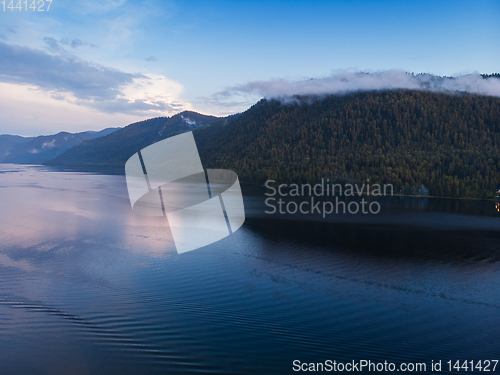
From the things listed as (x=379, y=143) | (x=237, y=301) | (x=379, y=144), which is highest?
(x=379, y=143)

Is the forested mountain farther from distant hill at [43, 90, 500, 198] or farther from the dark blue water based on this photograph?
the dark blue water

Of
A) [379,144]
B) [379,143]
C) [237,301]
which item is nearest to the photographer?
[237,301]

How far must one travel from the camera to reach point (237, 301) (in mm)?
12148

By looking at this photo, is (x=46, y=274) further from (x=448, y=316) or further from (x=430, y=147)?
(x=430, y=147)

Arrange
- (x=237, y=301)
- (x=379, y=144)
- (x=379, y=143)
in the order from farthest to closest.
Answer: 1. (x=379, y=143)
2. (x=379, y=144)
3. (x=237, y=301)

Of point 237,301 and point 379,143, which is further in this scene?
point 379,143

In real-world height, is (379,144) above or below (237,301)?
above

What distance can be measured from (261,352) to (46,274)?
1090 centimetres

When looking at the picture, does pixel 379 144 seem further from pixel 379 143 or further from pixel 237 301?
pixel 237 301

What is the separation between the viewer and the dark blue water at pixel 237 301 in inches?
345

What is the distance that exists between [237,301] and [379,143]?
86.2m

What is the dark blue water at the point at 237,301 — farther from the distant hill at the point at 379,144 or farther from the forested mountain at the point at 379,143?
the forested mountain at the point at 379,143

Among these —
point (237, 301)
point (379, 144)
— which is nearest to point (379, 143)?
point (379, 144)

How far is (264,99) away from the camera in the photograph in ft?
498
